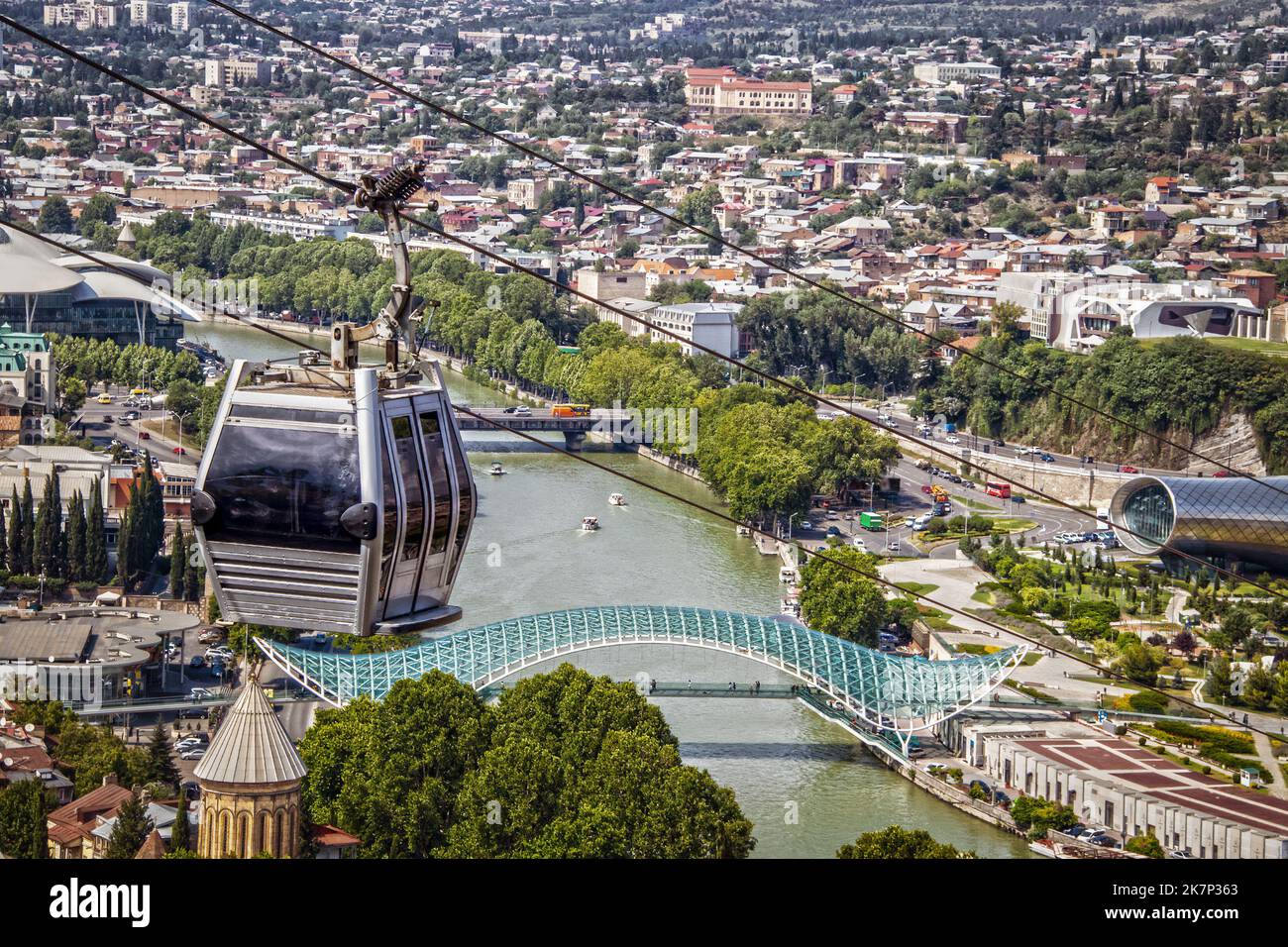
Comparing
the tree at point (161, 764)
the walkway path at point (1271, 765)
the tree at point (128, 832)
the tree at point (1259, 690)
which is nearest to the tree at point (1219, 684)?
the tree at point (1259, 690)

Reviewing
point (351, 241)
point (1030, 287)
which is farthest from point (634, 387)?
point (351, 241)

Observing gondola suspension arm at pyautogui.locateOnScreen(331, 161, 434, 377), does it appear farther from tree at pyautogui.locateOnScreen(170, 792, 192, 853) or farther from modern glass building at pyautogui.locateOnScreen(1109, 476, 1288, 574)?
modern glass building at pyautogui.locateOnScreen(1109, 476, 1288, 574)

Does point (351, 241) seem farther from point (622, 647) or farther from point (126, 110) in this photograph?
point (622, 647)

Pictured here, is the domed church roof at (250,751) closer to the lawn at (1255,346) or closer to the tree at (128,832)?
the tree at (128,832)

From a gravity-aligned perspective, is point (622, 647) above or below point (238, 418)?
below

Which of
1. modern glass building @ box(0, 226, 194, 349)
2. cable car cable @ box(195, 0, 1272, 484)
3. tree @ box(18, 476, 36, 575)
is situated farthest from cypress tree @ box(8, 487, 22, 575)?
modern glass building @ box(0, 226, 194, 349)

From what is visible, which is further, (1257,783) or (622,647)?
(622,647)
